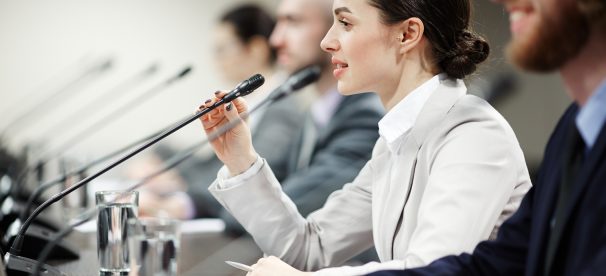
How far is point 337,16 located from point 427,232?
50cm

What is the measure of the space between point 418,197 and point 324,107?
163cm

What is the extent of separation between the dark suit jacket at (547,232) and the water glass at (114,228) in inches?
22.2

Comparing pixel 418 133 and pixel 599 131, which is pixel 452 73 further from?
pixel 599 131

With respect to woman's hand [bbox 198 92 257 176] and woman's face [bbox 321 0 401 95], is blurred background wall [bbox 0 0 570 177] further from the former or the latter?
woman's face [bbox 321 0 401 95]

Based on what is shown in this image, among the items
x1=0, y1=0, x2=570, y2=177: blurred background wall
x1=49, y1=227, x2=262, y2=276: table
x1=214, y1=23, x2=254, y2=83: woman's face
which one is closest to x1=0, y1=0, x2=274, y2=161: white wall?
x1=0, y1=0, x2=570, y2=177: blurred background wall

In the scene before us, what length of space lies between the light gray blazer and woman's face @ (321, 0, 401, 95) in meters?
0.12

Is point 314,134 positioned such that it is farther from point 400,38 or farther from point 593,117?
point 593,117

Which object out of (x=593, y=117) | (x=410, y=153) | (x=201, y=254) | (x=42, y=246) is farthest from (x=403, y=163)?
(x=42, y=246)

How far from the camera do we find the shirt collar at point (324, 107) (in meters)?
3.02

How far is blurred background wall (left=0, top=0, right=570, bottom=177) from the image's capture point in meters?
5.09

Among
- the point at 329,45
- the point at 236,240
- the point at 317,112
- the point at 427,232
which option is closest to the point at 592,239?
the point at 427,232

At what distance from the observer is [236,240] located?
2441 millimetres

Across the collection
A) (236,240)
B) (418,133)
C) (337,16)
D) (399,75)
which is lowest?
(236,240)

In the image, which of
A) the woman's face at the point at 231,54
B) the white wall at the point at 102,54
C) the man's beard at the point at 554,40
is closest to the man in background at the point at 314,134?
the woman's face at the point at 231,54
